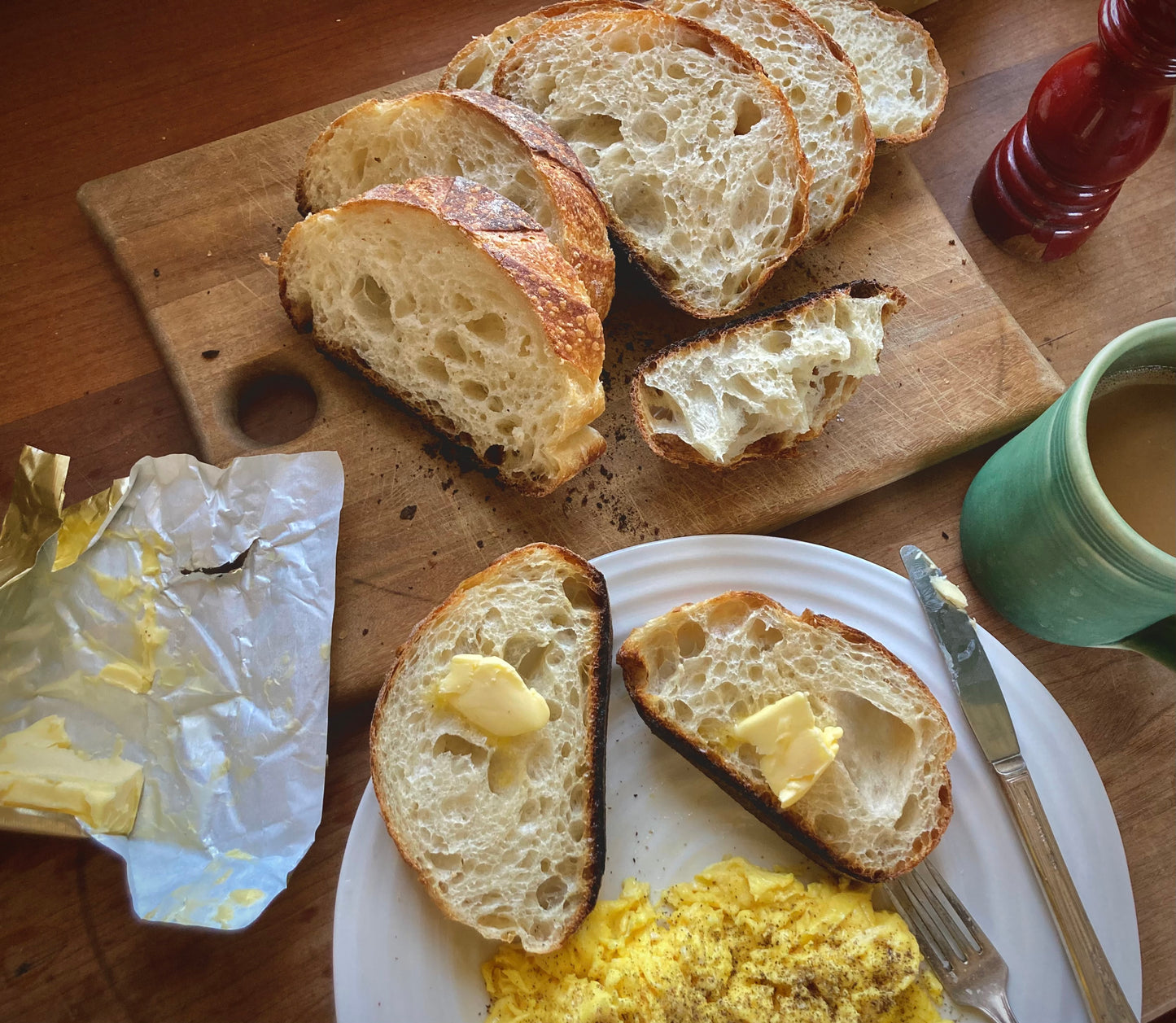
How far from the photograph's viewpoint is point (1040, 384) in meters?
1.91

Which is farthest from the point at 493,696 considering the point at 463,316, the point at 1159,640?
the point at 1159,640

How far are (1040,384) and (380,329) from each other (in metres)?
1.44

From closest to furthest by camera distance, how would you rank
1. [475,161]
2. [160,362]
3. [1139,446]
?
1. [1139,446]
2. [475,161]
3. [160,362]

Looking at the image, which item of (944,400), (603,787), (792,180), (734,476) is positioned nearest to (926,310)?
(944,400)

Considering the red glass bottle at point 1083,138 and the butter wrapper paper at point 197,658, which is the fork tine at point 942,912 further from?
the red glass bottle at point 1083,138

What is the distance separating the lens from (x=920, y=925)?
1.53 m

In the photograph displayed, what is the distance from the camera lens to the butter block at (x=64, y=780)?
150 cm

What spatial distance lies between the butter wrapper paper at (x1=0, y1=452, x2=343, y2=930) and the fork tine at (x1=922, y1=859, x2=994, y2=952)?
1.12m

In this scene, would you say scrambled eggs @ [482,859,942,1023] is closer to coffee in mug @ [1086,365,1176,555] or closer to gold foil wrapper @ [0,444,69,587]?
coffee in mug @ [1086,365,1176,555]

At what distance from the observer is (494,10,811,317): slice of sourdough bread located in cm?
181

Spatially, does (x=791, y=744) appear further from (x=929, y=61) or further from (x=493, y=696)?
(x=929, y=61)

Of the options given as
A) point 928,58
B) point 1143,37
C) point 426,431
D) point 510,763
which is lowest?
point 510,763

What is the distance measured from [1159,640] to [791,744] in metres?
0.70

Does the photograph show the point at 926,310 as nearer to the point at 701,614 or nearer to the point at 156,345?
the point at 701,614
